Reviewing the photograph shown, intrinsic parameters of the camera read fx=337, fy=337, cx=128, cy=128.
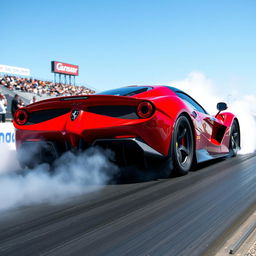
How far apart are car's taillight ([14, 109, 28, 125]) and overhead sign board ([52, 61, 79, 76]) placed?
A: 165 ft

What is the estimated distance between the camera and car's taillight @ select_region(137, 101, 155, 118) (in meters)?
3.50

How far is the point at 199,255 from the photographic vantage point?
5.91 ft

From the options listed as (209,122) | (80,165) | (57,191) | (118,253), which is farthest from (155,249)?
(209,122)

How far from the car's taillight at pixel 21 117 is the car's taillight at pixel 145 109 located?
4.41ft

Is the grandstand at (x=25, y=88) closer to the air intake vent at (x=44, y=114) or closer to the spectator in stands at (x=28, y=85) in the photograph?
the spectator in stands at (x=28, y=85)

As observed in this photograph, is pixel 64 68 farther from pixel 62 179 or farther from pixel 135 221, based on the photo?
pixel 135 221

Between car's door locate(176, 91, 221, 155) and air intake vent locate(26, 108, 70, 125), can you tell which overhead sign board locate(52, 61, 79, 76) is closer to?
car's door locate(176, 91, 221, 155)

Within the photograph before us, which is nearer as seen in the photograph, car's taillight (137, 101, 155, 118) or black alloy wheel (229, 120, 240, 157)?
car's taillight (137, 101, 155, 118)

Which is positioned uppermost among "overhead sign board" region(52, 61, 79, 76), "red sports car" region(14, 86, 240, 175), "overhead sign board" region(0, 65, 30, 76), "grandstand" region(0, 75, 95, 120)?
"overhead sign board" region(52, 61, 79, 76)

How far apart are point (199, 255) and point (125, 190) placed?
1.65 meters

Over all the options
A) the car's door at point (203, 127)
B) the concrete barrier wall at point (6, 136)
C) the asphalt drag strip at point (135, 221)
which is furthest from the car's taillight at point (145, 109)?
the concrete barrier wall at point (6, 136)

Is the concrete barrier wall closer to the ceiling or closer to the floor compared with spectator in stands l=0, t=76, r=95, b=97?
closer to the floor

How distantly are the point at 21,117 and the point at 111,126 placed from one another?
119cm

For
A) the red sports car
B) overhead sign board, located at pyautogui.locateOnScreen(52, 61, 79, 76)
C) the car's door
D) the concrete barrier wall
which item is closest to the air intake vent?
the red sports car
